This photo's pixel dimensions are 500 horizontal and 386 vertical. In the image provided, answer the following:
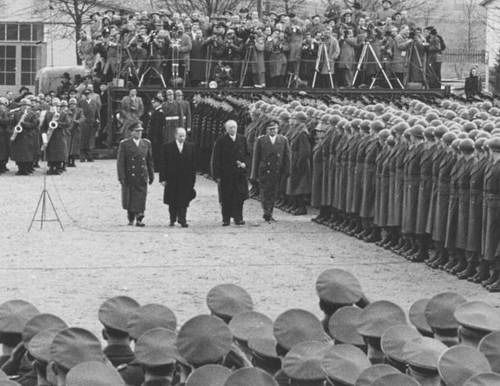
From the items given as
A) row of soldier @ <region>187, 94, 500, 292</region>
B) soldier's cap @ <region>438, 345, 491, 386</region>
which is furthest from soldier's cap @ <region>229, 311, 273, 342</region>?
row of soldier @ <region>187, 94, 500, 292</region>

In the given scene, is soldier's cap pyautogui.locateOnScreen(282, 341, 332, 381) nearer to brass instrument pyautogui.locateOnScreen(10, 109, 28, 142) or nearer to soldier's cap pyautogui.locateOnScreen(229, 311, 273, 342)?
soldier's cap pyautogui.locateOnScreen(229, 311, 273, 342)

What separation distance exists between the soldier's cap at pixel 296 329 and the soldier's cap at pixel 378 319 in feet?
0.67

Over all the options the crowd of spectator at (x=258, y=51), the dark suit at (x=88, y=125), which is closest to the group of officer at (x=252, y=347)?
the dark suit at (x=88, y=125)

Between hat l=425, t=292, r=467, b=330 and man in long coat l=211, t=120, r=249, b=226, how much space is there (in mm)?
15025

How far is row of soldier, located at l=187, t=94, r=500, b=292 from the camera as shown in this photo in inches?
681

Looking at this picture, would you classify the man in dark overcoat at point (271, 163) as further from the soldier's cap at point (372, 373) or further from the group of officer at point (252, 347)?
the soldier's cap at point (372, 373)

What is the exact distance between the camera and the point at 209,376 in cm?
647

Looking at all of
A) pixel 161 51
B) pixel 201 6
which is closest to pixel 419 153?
pixel 161 51

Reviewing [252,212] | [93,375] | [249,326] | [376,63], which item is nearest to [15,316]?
[249,326]

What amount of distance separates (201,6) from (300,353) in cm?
5000

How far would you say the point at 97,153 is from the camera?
3697 cm

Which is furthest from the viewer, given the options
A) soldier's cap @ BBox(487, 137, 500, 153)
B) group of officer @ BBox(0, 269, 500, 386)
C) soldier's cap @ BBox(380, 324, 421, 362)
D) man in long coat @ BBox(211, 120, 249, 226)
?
man in long coat @ BBox(211, 120, 249, 226)

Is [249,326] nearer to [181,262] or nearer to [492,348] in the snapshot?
[492,348]

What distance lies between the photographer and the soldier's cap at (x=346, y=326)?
7.70 meters
